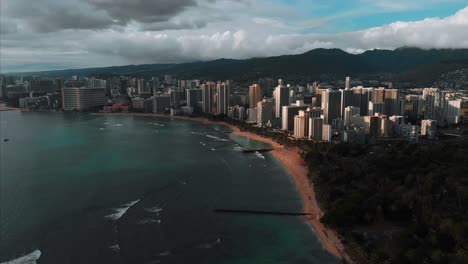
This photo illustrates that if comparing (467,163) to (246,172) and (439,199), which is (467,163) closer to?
(439,199)

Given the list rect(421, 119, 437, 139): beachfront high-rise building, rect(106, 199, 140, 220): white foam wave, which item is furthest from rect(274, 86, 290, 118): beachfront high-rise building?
rect(106, 199, 140, 220): white foam wave

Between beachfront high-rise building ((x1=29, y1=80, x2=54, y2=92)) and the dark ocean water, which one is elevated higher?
beachfront high-rise building ((x1=29, y1=80, x2=54, y2=92))

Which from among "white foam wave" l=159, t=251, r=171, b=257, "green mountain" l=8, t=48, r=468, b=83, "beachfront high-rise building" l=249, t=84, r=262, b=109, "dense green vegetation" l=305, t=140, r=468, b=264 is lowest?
"white foam wave" l=159, t=251, r=171, b=257

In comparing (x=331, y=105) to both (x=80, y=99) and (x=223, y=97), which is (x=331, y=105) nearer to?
(x=223, y=97)

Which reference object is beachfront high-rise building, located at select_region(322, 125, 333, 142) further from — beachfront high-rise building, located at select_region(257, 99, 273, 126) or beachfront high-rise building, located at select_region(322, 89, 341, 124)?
beachfront high-rise building, located at select_region(257, 99, 273, 126)

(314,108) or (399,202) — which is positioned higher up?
(314,108)

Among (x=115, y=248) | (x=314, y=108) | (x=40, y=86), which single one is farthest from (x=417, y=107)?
(x=40, y=86)
